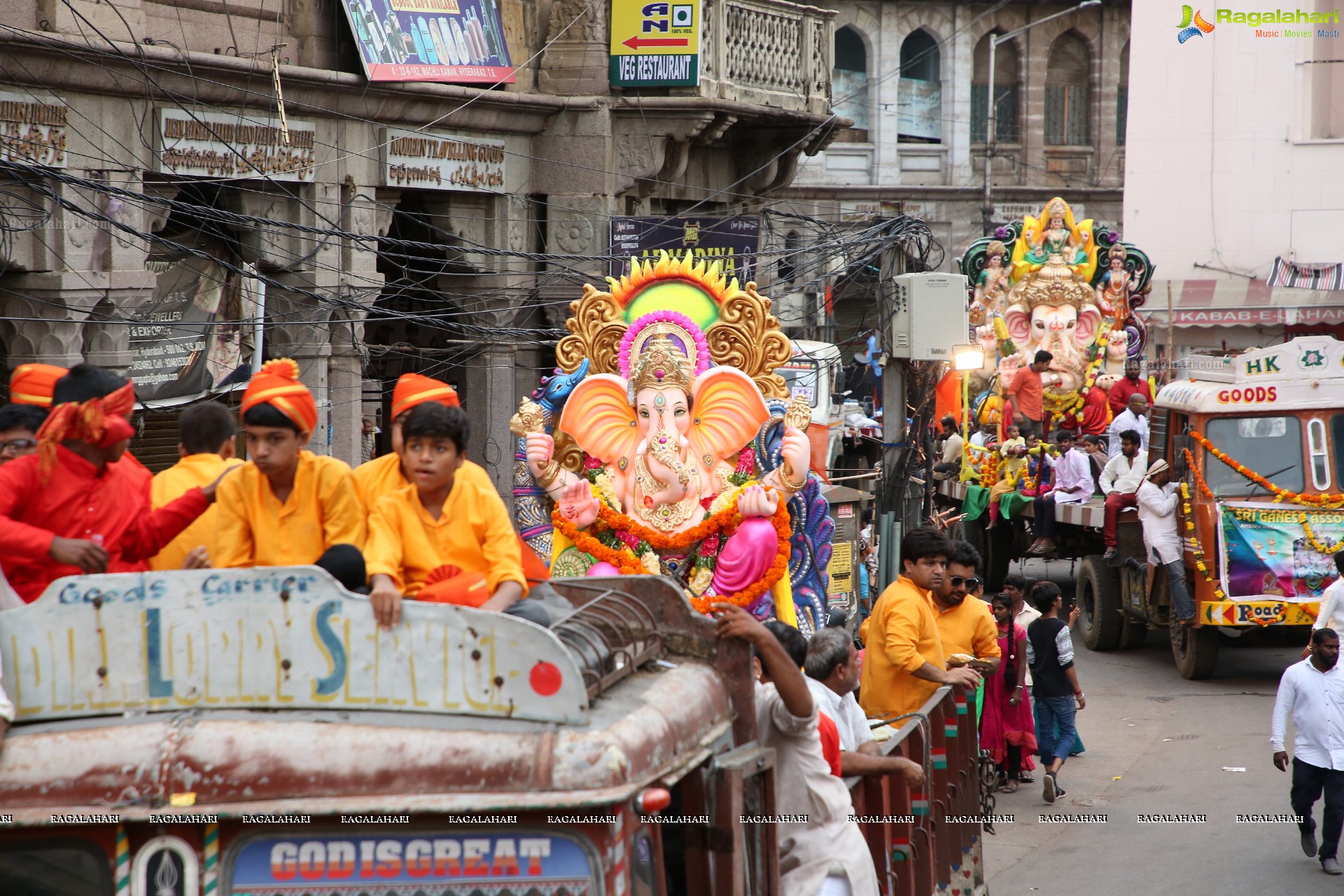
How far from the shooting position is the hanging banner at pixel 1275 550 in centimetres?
1256

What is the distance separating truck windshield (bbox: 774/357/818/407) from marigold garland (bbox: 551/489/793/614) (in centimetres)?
451

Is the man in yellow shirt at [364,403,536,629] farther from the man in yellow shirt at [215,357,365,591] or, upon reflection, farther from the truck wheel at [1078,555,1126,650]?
the truck wheel at [1078,555,1126,650]

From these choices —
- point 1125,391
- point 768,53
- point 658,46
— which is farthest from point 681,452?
point 1125,391

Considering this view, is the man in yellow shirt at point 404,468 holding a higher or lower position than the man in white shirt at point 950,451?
higher

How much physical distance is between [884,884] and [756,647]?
1460mm

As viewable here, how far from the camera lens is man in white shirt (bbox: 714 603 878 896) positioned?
4699 millimetres

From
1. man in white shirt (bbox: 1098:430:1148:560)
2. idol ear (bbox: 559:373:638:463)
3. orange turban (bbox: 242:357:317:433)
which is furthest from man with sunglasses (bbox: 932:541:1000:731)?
man in white shirt (bbox: 1098:430:1148:560)

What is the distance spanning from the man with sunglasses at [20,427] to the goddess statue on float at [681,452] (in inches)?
154

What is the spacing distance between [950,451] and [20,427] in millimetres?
14495

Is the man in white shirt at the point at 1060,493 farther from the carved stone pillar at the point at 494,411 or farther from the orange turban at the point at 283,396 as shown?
the orange turban at the point at 283,396

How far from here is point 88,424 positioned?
174 inches

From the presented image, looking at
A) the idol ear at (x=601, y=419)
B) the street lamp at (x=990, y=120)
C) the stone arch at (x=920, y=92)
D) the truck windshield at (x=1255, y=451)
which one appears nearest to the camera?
the idol ear at (x=601, y=419)

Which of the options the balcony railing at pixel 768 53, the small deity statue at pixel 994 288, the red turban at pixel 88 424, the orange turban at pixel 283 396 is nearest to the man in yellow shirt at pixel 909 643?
the orange turban at pixel 283 396

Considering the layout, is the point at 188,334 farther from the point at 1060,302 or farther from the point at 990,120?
the point at 990,120
